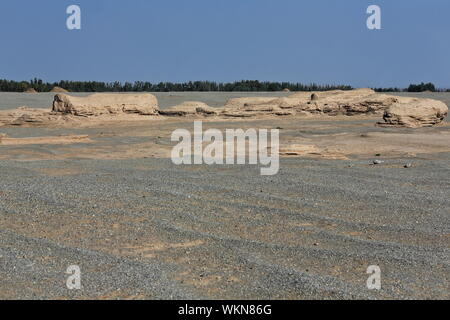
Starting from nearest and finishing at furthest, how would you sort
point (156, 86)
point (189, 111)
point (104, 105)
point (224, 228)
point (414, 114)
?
point (224, 228) < point (414, 114) < point (104, 105) < point (189, 111) < point (156, 86)

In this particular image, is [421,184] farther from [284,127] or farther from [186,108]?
[186,108]

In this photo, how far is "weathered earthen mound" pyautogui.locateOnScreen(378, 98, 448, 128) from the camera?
14602mm

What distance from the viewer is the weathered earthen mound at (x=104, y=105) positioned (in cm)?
1645

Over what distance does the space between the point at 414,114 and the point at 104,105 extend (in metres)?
8.46

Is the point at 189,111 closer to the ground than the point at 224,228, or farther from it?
farther from it

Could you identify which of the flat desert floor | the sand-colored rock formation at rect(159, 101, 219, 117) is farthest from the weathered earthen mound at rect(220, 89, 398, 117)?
the flat desert floor

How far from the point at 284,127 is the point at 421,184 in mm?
8400

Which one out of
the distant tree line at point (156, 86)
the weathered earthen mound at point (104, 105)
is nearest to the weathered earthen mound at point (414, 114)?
the weathered earthen mound at point (104, 105)

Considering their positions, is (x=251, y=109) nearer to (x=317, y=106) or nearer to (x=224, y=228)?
(x=317, y=106)

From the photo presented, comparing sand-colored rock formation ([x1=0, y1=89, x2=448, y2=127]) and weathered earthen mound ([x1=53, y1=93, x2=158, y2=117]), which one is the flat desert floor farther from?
weathered earthen mound ([x1=53, y1=93, x2=158, y2=117])

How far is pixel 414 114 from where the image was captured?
1478 cm

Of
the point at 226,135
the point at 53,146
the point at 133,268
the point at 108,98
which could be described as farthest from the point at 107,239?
the point at 108,98

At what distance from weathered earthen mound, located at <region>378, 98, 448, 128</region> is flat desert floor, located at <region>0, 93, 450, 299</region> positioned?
572 cm

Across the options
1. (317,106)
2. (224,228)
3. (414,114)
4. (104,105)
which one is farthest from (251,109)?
(224,228)
